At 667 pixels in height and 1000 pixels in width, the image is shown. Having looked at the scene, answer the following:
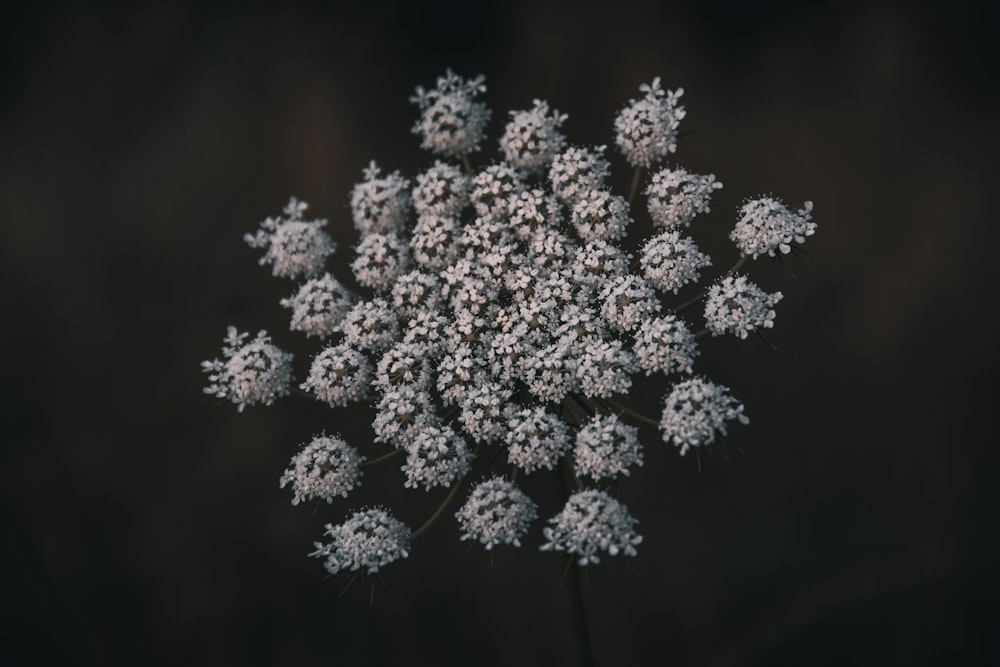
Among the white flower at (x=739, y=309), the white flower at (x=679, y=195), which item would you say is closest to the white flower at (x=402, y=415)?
the white flower at (x=739, y=309)

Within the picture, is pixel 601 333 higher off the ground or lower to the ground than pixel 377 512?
higher

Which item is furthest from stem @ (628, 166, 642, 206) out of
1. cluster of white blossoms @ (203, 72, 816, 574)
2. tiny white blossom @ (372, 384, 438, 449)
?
tiny white blossom @ (372, 384, 438, 449)

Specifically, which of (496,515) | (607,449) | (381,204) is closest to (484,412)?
(496,515)

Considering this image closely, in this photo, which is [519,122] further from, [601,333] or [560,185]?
[601,333]

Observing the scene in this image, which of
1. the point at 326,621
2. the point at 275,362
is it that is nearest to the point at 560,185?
the point at 275,362

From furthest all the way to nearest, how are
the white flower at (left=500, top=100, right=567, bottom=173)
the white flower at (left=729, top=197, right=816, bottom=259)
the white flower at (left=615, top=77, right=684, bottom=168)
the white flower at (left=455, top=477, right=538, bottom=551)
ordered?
the white flower at (left=500, top=100, right=567, bottom=173) < the white flower at (left=615, top=77, right=684, bottom=168) < the white flower at (left=729, top=197, right=816, bottom=259) < the white flower at (left=455, top=477, right=538, bottom=551)

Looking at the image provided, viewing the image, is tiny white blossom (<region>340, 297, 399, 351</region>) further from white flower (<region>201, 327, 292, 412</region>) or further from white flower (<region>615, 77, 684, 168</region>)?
white flower (<region>615, 77, 684, 168</region>)
